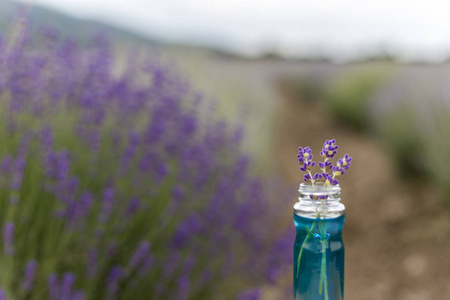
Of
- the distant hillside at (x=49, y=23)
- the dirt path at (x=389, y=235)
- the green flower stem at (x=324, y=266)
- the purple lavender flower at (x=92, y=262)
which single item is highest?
the distant hillside at (x=49, y=23)

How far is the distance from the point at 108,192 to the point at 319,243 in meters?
0.89

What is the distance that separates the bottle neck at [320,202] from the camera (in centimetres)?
79

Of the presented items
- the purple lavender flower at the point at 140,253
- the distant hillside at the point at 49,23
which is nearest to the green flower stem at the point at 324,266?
the purple lavender flower at the point at 140,253

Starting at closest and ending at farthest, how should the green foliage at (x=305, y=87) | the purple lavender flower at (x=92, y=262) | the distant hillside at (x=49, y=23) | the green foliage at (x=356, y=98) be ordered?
the purple lavender flower at (x=92, y=262)
the distant hillside at (x=49, y=23)
the green foliage at (x=356, y=98)
the green foliage at (x=305, y=87)

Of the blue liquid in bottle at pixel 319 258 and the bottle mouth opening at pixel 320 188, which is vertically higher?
the bottle mouth opening at pixel 320 188

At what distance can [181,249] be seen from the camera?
2117 millimetres

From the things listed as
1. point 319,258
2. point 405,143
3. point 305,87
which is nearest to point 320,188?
point 319,258

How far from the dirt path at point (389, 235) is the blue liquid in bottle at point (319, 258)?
2171 mm

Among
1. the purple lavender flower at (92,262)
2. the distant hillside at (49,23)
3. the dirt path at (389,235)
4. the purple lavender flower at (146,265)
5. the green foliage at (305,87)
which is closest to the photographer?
the purple lavender flower at (92,262)

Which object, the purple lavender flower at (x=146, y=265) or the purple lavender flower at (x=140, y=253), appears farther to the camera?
the purple lavender flower at (x=146, y=265)

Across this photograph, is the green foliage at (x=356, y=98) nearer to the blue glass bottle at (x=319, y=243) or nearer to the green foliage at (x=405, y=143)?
the green foliage at (x=405, y=143)

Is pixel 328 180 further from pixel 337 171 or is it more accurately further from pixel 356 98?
pixel 356 98

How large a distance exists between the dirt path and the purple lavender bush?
87cm

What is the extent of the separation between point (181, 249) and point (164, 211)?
17cm
